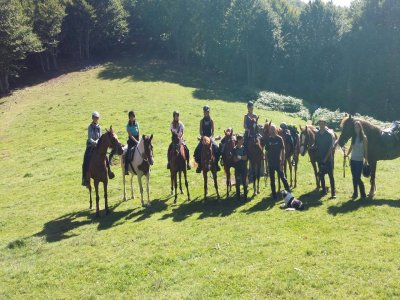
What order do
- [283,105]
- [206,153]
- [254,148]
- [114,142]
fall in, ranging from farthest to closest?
[283,105] → [254,148] → [206,153] → [114,142]

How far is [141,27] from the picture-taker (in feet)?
246

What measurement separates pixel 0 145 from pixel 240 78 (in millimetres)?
40861

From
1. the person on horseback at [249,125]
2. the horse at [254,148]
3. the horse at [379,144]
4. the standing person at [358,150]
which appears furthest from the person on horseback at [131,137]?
the horse at [379,144]

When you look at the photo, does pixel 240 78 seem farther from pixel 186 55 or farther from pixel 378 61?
pixel 378 61

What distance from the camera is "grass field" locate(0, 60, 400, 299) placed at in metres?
9.52

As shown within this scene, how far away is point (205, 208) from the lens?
15.9 m

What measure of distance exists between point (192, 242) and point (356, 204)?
21.2ft

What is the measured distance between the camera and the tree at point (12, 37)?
161 ft

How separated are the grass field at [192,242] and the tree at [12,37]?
30.9 metres

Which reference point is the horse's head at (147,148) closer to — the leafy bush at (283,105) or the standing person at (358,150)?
the standing person at (358,150)

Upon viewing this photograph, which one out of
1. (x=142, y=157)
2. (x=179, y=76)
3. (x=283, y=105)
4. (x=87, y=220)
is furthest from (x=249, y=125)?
(x=179, y=76)

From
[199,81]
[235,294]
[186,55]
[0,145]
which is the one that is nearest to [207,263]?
[235,294]

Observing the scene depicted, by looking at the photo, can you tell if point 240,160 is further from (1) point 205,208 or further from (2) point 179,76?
(2) point 179,76

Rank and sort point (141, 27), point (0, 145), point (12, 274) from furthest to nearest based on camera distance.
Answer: point (141, 27)
point (0, 145)
point (12, 274)
